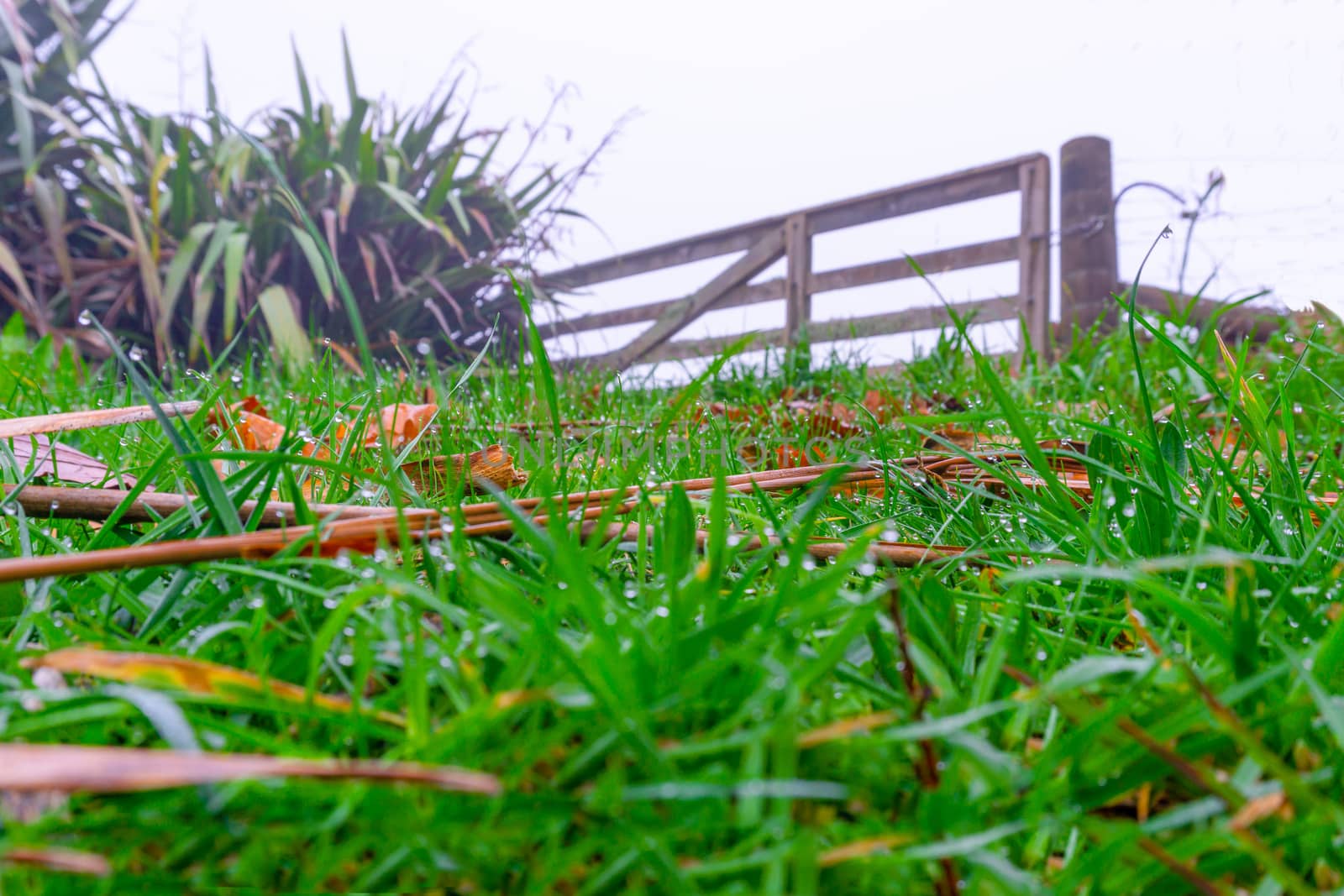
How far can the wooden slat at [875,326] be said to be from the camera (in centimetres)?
382

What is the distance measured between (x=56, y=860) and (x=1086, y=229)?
5.05 metres

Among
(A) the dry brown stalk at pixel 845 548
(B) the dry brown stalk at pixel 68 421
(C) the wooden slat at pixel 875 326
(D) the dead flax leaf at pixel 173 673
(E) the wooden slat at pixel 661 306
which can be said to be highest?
(E) the wooden slat at pixel 661 306

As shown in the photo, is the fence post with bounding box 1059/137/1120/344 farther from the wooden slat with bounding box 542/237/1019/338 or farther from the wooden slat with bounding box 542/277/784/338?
the wooden slat with bounding box 542/277/784/338

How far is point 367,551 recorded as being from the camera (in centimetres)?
65

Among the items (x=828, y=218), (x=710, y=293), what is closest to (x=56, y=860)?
(x=828, y=218)

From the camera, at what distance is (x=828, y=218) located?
649cm

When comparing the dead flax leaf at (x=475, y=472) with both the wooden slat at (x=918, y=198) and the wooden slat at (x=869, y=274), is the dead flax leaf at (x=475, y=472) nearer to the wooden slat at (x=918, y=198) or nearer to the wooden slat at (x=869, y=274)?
the wooden slat at (x=869, y=274)

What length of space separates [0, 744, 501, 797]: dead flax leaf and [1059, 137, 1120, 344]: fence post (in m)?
4.68

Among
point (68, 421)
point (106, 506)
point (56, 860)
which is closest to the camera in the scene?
point (56, 860)

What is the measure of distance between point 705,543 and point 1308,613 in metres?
0.40

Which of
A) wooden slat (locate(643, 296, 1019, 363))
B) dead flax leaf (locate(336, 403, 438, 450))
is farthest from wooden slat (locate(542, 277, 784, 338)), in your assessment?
dead flax leaf (locate(336, 403, 438, 450))

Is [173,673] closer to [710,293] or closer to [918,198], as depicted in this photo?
[918,198]

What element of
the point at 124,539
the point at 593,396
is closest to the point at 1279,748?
the point at 124,539

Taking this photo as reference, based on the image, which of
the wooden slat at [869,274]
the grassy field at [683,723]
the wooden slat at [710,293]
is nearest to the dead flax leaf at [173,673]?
the grassy field at [683,723]
